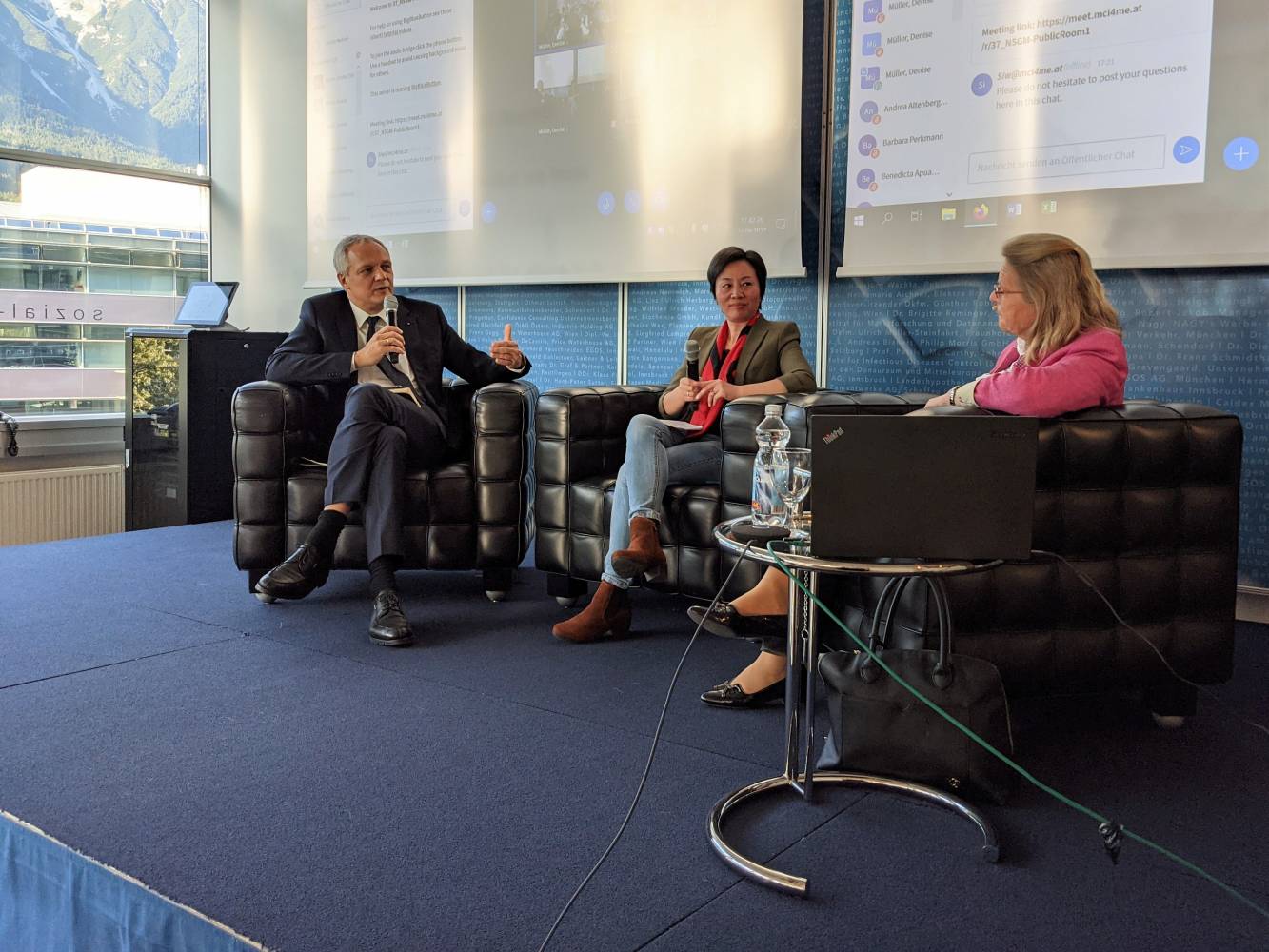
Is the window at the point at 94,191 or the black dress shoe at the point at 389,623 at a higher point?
the window at the point at 94,191

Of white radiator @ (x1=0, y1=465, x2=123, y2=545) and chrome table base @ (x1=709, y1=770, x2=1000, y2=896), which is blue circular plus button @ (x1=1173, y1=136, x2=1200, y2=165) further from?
white radiator @ (x1=0, y1=465, x2=123, y2=545)

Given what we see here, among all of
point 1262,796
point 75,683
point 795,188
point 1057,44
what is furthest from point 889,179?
point 75,683

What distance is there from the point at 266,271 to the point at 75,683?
369 cm

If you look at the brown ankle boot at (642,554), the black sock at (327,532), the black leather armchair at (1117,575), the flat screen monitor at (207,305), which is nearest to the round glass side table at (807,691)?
the black leather armchair at (1117,575)

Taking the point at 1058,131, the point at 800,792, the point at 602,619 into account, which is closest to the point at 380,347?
the point at 602,619

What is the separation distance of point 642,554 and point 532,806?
105 cm

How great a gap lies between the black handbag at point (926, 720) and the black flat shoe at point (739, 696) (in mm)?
477

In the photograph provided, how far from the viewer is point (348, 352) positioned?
3.40 meters

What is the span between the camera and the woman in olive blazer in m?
2.87

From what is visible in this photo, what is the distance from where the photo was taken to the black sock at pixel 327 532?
9.98 ft

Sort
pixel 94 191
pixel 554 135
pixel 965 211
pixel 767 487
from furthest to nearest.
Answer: pixel 94 191
pixel 554 135
pixel 965 211
pixel 767 487

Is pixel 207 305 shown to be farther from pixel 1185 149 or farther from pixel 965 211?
pixel 1185 149

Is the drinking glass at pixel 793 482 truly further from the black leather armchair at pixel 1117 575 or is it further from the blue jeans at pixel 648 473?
the blue jeans at pixel 648 473

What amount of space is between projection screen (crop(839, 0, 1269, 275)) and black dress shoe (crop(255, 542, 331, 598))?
2016mm
